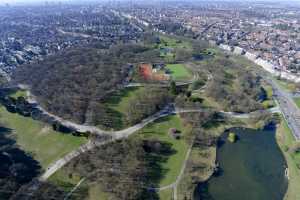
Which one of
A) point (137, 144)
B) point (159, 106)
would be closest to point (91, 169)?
point (137, 144)

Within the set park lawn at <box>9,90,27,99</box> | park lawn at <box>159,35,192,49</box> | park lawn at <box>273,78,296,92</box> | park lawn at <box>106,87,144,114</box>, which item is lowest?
park lawn at <box>9,90,27,99</box>

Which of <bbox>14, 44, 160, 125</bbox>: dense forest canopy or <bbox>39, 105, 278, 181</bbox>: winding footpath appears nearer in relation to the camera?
<bbox>39, 105, 278, 181</bbox>: winding footpath

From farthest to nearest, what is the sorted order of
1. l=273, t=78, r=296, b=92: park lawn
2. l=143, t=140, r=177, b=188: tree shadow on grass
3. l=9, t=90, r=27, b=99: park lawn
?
l=273, t=78, r=296, b=92: park lawn < l=9, t=90, r=27, b=99: park lawn < l=143, t=140, r=177, b=188: tree shadow on grass

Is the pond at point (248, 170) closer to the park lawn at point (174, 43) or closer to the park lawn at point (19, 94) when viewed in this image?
the park lawn at point (19, 94)

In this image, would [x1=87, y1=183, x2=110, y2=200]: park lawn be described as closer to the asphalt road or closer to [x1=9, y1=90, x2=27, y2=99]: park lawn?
[x1=9, y1=90, x2=27, y2=99]: park lawn

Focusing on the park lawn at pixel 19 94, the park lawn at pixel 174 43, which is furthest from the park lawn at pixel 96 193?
the park lawn at pixel 174 43

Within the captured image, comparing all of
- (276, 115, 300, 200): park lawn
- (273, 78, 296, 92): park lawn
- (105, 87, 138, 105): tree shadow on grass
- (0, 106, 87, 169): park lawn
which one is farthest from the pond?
(105, 87, 138, 105): tree shadow on grass
